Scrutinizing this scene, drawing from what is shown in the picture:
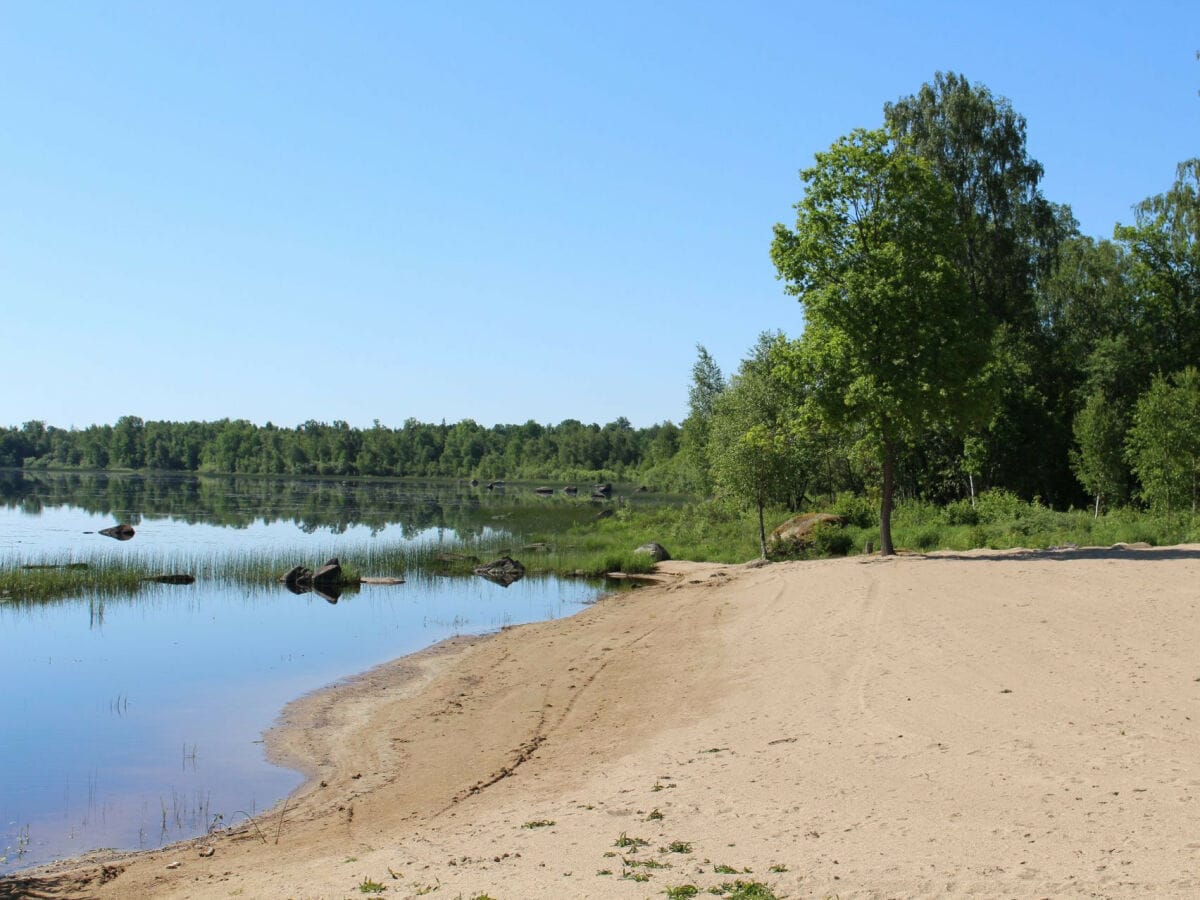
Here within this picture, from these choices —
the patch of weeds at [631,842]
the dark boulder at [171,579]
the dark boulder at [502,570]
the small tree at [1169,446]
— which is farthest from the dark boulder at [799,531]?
the patch of weeds at [631,842]

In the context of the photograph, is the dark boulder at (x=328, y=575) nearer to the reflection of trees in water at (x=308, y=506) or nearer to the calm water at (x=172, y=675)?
the calm water at (x=172, y=675)

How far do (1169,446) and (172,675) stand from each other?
32.1 meters

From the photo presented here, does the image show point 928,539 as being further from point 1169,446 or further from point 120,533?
point 120,533

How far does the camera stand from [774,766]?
1012 centimetres

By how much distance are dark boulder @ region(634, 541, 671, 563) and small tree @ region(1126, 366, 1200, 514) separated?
57.9 feet

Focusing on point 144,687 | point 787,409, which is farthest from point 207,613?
point 787,409

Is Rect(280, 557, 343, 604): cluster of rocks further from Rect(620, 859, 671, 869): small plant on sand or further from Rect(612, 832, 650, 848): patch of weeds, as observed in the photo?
Rect(620, 859, 671, 869): small plant on sand

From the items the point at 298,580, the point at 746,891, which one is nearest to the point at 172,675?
the point at 298,580

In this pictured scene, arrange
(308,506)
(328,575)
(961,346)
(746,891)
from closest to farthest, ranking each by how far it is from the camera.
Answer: (746,891), (961,346), (328,575), (308,506)

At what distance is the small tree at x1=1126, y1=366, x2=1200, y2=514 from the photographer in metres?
35.0

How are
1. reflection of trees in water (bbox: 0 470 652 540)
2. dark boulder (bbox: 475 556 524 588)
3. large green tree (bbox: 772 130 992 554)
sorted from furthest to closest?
reflection of trees in water (bbox: 0 470 652 540)
dark boulder (bbox: 475 556 524 588)
large green tree (bbox: 772 130 992 554)

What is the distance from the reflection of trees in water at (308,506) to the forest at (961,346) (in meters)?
14.9

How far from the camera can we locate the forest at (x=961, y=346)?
1082 inches

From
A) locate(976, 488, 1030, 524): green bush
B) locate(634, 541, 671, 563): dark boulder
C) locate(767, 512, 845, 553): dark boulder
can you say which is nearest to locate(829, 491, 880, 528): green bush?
locate(767, 512, 845, 553): dark boulder
